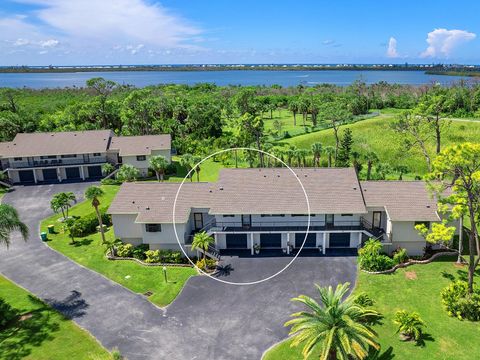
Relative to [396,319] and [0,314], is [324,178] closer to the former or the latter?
[396,319]

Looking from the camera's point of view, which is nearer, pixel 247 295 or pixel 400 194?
pixel 247 295

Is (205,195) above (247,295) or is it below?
above

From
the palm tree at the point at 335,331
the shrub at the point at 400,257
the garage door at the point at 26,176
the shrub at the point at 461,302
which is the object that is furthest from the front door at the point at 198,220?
the garage door at the point at 26,176

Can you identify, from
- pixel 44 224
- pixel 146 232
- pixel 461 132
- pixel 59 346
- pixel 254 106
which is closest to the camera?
pixel 59 346

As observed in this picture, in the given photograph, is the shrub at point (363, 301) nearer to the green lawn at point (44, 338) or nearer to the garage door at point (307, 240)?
the garage door at point (307, 240)

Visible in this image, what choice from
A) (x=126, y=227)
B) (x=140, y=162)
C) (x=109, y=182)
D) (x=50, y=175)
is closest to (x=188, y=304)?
(x=126, y=227)

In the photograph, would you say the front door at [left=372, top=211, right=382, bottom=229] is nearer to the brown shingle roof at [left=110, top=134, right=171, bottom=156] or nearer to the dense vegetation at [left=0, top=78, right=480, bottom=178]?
the dense vegetation at [left=0, top=78, right=480, bottom=178]

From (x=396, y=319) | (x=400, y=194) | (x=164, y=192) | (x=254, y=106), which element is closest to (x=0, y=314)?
(x=164, y=192)
